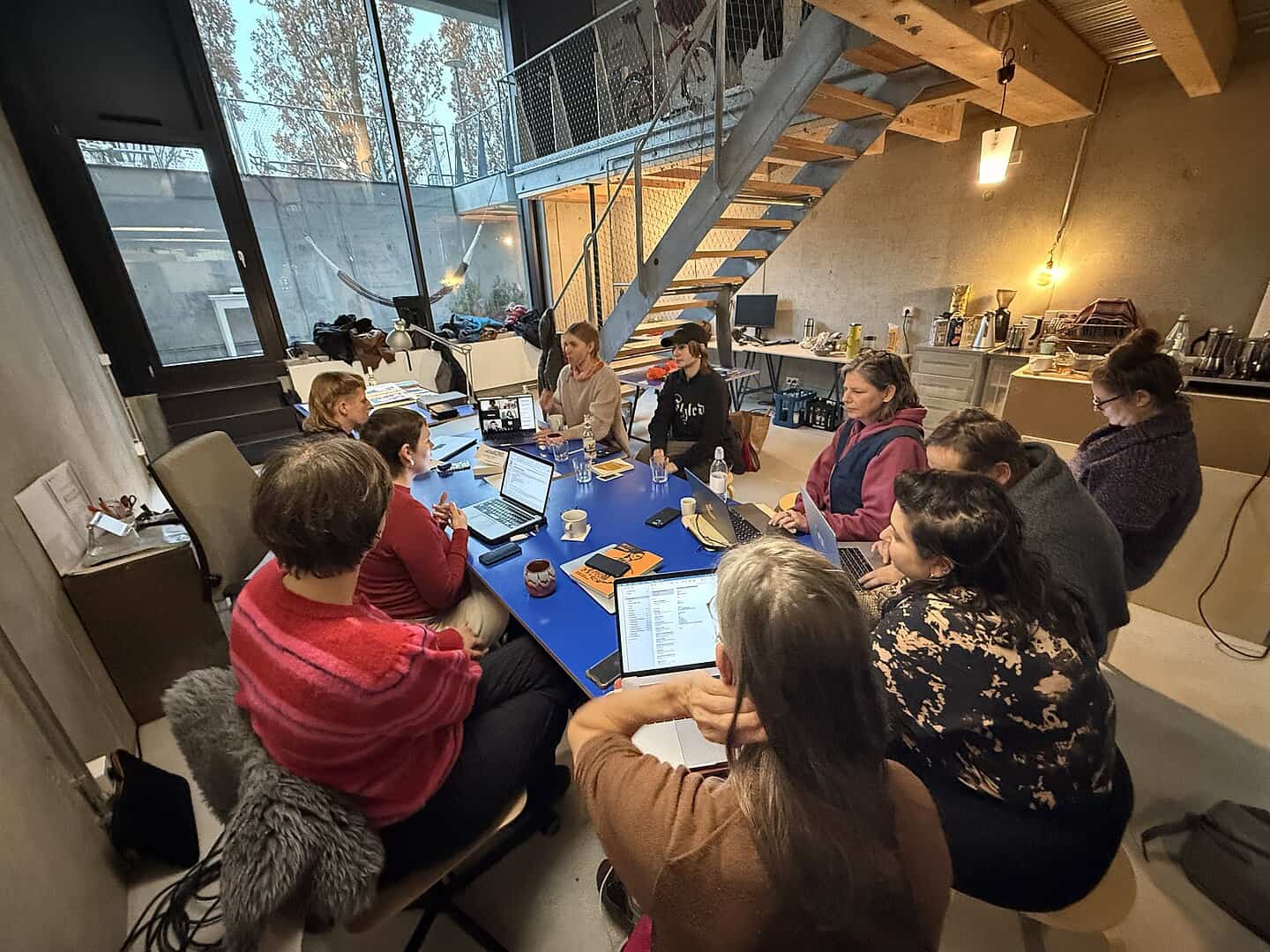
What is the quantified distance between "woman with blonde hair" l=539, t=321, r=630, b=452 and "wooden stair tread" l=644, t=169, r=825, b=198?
4.69 feet

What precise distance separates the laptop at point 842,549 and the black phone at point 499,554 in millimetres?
995

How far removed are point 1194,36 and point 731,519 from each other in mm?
3133

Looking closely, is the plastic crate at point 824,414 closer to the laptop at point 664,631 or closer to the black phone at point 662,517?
the black phone at point 662,517

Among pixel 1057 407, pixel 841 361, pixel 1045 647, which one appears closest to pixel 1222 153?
pixel 1057 407

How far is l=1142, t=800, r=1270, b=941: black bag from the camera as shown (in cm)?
133

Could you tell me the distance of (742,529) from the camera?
1.79 meters

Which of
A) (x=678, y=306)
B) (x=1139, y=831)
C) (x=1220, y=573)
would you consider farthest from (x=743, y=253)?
(x=1139, y=831)

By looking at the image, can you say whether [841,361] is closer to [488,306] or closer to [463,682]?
[488,306]

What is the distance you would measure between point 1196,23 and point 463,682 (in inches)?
156

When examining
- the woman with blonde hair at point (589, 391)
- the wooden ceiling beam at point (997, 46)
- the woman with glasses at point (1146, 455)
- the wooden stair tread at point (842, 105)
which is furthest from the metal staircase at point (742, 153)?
the woman with glasses at point (1146, 455)

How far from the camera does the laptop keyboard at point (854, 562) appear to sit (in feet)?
5.18

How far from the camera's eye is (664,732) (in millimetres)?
1120

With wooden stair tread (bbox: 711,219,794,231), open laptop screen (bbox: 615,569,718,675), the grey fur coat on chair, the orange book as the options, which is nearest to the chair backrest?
the grey fur coat on chair

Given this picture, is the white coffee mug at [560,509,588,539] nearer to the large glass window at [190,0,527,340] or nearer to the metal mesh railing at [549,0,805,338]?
the metal mesh railing at [549,0,805,338]
